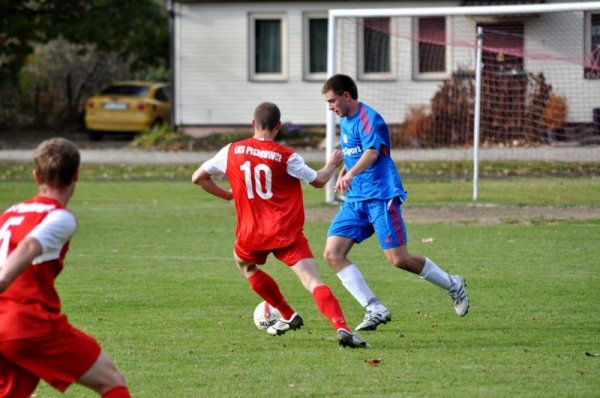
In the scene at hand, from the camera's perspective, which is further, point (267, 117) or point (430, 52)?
point (430, 52)

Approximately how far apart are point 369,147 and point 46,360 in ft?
14.0

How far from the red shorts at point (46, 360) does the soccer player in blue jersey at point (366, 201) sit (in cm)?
383

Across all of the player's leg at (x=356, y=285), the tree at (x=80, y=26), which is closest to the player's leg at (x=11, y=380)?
the player's leg at (x=356, y=285)

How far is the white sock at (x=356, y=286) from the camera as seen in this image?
9250mm

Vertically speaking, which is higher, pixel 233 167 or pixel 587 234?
pixel 233 167

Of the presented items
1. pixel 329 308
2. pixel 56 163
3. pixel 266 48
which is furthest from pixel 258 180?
pixel 266 48

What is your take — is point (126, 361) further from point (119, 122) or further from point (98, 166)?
point (119, 122)

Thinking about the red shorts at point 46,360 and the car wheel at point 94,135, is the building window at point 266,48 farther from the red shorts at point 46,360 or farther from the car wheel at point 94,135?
the red shorts at point 46,360

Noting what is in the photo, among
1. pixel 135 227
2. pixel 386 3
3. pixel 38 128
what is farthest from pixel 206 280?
pixel 38 128

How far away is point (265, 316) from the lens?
30.1ft

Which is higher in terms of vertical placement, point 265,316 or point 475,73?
point 475,73

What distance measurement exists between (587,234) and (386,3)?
19132mm

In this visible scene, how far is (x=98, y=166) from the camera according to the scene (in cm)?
2884

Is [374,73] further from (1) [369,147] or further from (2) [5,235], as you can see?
(2) [5,235]
